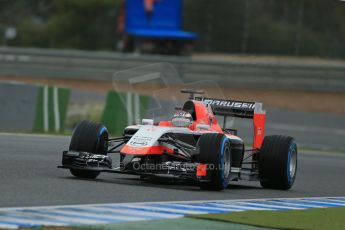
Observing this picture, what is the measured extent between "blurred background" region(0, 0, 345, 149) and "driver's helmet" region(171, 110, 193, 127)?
259 inches

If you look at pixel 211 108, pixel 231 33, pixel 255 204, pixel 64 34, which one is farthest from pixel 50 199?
pixel 64 34

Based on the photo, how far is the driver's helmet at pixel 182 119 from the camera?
546 inches

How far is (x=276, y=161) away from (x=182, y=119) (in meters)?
1.61

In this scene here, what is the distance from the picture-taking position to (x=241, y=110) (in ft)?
49.2

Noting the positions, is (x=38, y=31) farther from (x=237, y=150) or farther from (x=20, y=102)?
(x=237, y=150)

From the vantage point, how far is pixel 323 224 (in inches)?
417

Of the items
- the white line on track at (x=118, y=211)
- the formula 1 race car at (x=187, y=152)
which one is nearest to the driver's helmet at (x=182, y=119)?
the formula 1 race car at (x=187, y=152)

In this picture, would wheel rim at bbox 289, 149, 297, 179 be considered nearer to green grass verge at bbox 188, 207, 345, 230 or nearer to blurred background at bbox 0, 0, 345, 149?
green grass verge at bbox 188, 207, 345, 230

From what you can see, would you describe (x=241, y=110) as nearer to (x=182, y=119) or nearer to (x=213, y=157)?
(x=182, y=119)

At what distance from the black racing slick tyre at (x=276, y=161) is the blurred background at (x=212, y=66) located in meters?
6.18

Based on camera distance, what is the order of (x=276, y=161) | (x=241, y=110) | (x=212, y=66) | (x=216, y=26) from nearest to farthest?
(x=276, y=161) → (x=241, y=110) → (x=212, y=66) → (x=216, y=26)

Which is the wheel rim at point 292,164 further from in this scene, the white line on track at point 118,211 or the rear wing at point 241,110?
the white line on track at point 118,211

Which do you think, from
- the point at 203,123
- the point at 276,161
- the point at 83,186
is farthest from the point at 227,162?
the point at 83,186

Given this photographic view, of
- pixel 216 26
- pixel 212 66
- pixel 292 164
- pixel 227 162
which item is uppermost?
pixel 216 26
